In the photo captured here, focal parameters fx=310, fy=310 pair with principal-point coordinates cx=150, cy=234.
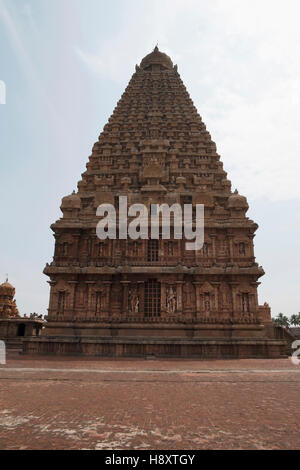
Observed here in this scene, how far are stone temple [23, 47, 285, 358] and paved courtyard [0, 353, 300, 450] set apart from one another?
741cm

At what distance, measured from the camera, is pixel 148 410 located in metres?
8.06

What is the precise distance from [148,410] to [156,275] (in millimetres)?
16349

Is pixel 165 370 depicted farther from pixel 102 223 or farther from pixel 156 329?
pixel 102 223

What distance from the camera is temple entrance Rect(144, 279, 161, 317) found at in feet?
79.4

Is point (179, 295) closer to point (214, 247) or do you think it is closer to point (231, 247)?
point (214, 247)

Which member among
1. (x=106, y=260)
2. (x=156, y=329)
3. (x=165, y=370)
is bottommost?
(x=165, y=370)

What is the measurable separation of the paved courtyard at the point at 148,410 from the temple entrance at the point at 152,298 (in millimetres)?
9708

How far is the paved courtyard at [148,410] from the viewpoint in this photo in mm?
5910

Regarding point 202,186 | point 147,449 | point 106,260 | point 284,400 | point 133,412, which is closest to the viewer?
point 147,449

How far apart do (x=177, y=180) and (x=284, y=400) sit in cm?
2230

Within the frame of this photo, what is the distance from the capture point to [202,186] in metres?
29.0

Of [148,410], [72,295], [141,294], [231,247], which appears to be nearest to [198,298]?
[141,294]
